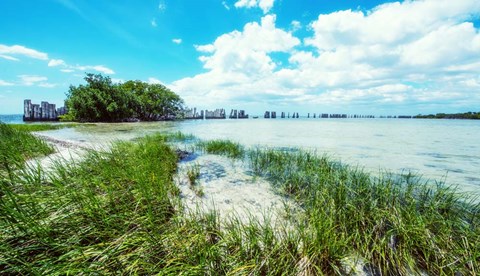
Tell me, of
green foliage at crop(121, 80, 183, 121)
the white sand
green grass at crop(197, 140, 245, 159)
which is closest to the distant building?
green foliage at crop(121, 80, 183, 121)

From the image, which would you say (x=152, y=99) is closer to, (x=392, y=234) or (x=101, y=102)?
(x=101, y=102)

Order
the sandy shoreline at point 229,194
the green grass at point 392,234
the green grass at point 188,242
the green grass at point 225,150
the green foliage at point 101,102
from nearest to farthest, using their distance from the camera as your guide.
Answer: the green grass at point 188,242, the green grass at point 392,234, the sandy shoreline at point 229,194, the green grass at point 225,150, the green foliage at point 101,102

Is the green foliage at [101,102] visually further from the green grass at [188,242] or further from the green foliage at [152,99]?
the green grass at [188,242]

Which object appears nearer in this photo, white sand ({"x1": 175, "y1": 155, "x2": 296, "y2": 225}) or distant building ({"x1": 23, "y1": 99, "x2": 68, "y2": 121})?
white sand ({"x1": 175, "y1": 155, "x2": 296, "y2": 225})

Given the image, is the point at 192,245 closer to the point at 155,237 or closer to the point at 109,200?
the point at 155,237

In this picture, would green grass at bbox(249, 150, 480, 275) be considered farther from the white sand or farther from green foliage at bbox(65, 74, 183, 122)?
green foliage at bbox(65, 74, 183, 122)

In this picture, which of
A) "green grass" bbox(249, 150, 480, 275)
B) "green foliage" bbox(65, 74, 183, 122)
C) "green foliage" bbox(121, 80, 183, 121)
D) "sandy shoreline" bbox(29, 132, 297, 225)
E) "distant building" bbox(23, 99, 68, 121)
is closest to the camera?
"green grass" bbox(249, 150, 480, 275)

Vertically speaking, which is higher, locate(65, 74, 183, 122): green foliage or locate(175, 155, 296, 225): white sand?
locate(65, 74, 183, 122): green foliage

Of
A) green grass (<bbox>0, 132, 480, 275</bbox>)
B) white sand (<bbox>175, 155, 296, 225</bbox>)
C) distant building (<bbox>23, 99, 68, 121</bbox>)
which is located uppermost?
distant building (<bbox>23, 99, 68, 121</bbox>)

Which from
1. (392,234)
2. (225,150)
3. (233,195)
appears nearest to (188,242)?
(233,195)

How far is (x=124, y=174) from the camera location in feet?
15.3

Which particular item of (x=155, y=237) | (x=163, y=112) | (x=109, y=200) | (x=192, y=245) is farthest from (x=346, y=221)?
(x=163, y=112)

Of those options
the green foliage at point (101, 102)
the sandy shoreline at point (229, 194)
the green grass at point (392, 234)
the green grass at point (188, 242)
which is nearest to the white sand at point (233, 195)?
the sandy shoreline at point (229, 194)

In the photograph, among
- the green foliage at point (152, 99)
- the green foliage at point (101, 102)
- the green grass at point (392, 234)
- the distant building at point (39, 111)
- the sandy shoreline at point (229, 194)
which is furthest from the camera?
the green foliage at point (152, 99)
